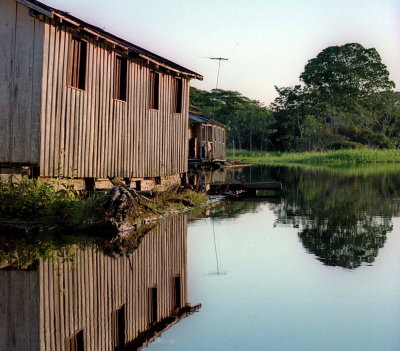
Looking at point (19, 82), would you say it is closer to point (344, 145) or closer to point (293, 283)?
point (293, 283)

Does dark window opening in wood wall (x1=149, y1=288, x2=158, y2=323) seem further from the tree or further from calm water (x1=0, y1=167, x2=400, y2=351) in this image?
the tree

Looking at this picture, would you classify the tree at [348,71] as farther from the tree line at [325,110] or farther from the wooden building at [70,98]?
the wooden building at [70,98]

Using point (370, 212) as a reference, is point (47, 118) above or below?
above

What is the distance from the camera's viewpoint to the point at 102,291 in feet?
27.5

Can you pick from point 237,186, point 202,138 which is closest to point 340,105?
point 202,138

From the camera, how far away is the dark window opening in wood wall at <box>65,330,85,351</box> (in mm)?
6305

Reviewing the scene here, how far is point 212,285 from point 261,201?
14.2 meters

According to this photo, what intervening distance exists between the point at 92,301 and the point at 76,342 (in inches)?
55.3

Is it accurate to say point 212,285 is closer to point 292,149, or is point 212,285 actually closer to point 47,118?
point 47,118

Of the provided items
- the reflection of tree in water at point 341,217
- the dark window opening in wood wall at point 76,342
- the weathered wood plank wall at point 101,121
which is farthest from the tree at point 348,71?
the dark window opening in wood wall at point 76,342

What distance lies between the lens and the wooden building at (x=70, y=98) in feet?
47.8

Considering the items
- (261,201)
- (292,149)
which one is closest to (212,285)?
(261,201)

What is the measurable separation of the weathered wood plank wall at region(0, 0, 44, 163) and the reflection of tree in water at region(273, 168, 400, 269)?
22.6ft

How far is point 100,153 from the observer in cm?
1712
